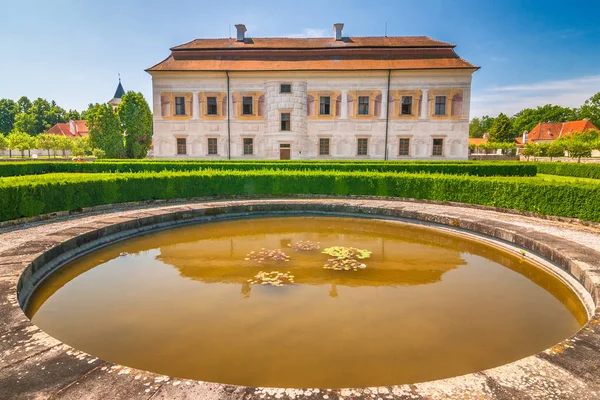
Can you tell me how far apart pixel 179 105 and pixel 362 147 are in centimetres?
1497

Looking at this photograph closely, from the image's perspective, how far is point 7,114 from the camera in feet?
269

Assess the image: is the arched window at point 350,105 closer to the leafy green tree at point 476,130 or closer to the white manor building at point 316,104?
the white manor building at point 316,104

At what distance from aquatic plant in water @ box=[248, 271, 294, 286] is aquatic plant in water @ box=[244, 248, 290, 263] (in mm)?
695

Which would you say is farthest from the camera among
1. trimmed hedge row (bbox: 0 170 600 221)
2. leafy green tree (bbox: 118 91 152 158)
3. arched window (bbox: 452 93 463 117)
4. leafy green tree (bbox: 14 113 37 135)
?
leafy green tree (bbox: 14 113 37 135)

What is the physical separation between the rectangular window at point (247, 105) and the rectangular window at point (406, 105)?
11.8 m

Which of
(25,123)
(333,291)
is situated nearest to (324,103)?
(333,291)

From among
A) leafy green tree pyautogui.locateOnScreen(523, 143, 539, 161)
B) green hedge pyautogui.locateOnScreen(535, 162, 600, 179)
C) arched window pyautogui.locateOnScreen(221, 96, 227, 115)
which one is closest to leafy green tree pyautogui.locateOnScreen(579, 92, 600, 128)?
leafy green tree pyautogui.locateOnScreen(523, 143, 539, 161)

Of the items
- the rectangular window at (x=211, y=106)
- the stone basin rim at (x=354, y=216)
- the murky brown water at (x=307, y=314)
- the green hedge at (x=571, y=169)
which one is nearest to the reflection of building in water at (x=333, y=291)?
the murky brown water at (x=307, y=314)

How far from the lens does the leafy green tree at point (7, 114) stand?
266 ft

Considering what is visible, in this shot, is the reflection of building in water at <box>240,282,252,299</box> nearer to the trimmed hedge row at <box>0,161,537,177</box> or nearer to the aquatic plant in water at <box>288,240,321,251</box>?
the aquatic plant in water at <box>288,240,321,251</box>

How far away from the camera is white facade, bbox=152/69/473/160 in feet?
91.2

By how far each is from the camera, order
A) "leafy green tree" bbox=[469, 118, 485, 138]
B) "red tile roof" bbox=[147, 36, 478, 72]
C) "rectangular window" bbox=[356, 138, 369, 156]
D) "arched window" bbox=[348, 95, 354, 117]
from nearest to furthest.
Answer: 1. "red tile roof" bbox=[147, 36, 478, 72]
2. "arched window" bbox=[348, 95, 354, 117]
3. "rectangular window" bbox=[356, 138, 369, 156]
4. "leafy green tree" bbox=[469, 118, 485, 138]

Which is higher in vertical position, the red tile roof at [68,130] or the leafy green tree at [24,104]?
the leafy green tree at [24,104]

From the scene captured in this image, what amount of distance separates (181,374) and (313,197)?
433 inches
